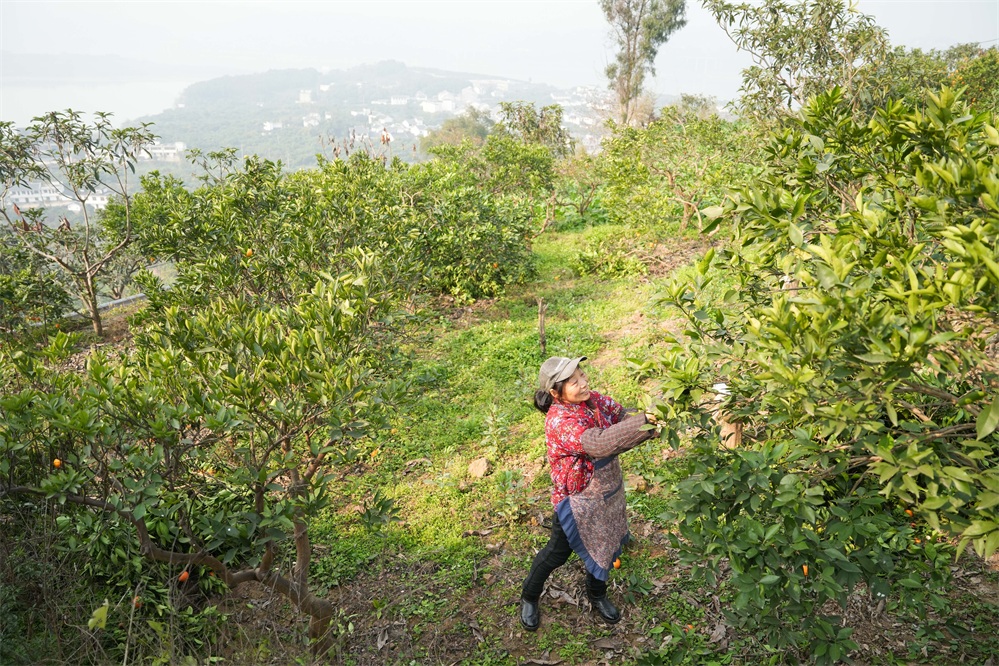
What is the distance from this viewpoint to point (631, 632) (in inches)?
153

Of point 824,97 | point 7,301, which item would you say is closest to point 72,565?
point 824,97

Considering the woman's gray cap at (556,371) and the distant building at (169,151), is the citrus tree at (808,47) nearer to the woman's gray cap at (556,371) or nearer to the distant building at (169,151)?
the woman's gray cap at (556,371)

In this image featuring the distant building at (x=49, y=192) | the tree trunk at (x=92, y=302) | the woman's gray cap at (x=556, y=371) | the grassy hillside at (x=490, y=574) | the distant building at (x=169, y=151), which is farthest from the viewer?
the distant building at (x=169, y=151)

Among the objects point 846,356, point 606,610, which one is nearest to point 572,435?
point 606,610

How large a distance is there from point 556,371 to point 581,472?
2.05ft

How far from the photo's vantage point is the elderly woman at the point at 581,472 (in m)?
3.40

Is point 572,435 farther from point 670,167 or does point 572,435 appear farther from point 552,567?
point 670,167

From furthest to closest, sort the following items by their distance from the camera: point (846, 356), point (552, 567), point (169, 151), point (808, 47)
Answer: point (169, 151) < point (808, 47) < point (552, 567) < point (846, 356)

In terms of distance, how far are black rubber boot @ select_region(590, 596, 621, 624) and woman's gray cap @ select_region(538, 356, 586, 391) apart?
1.53 metres

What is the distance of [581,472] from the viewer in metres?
3.55

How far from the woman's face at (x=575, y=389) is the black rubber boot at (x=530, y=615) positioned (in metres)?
1.47

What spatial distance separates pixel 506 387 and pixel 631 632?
3829mm

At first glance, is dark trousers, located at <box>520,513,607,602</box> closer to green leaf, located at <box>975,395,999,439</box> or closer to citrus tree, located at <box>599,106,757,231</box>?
green leaf, located at <box>975,395,999,439</box>

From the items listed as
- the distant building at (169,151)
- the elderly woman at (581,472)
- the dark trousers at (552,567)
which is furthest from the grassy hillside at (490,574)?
the distant building at (169,151)
